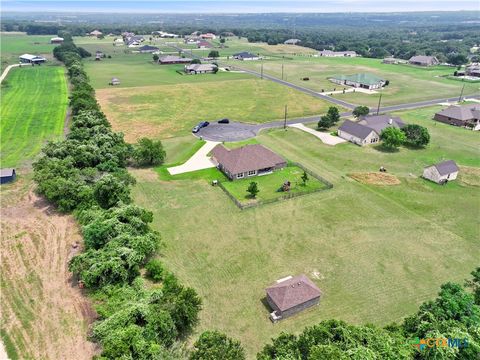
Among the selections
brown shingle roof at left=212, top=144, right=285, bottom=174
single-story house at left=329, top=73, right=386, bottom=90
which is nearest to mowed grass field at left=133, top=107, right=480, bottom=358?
brown shingle roof at left=212, top=144, right=285, bottom=174

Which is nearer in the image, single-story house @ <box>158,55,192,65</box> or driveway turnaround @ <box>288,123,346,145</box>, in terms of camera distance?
driveway turnaround @ <box>288,123,346,145</box>

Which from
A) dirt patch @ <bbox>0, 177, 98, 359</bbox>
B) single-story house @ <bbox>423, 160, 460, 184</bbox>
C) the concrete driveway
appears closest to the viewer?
dirt patch @ <bbox>0, 177, 98, 359</bbox>

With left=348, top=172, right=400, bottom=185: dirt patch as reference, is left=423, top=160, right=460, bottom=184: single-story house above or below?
above

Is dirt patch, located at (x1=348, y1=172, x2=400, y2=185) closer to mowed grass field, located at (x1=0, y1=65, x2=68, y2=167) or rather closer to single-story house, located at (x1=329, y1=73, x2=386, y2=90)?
mowed grass field, located at (x1=0, y1=65, x2=68, y2=167)

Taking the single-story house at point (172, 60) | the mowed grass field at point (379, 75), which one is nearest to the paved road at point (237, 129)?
the mowed grass field at point (379, 75)

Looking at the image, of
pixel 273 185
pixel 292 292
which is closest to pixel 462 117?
pixel 273 185

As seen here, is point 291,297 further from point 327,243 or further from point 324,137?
point 324,137
